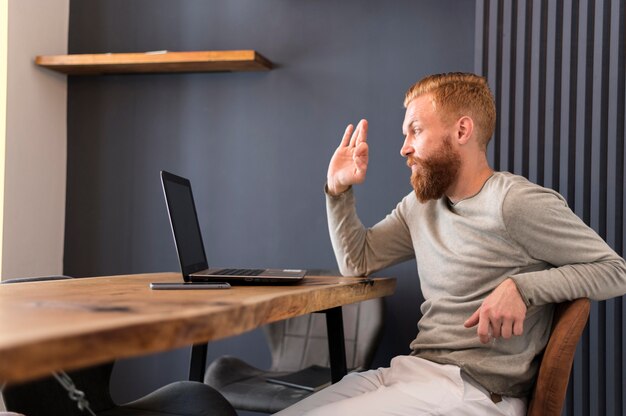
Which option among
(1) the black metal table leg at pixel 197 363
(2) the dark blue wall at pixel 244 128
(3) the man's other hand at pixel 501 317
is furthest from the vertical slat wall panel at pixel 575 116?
(1) the black metal table leg at pixel 197 363

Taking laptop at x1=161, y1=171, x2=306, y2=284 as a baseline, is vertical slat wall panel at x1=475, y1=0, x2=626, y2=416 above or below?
above

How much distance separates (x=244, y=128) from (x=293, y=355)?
111 cm

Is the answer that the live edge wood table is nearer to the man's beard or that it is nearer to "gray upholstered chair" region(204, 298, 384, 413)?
the man's beard

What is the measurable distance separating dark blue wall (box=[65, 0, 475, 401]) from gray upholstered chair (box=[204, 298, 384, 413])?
0.91 ft

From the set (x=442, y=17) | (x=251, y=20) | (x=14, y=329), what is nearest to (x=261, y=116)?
(x=251, y=20)

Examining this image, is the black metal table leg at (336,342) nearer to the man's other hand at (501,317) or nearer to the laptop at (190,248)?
the laptop at (190,248)

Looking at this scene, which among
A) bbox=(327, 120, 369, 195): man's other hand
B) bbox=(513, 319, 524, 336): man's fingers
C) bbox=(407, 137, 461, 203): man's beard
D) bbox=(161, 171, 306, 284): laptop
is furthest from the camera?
bbox=(327, 120, 369, 195): man's other hand

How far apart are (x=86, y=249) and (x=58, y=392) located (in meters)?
1.83

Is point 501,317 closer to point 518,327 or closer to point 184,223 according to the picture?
point 518,327

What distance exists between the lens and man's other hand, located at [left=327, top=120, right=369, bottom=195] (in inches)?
91.2

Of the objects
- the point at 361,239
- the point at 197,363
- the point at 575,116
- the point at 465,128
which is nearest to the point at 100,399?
the point at 197,363

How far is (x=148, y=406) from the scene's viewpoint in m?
2.23

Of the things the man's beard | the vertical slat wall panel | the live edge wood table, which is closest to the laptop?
the live edge wood table

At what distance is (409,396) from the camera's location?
185cm
